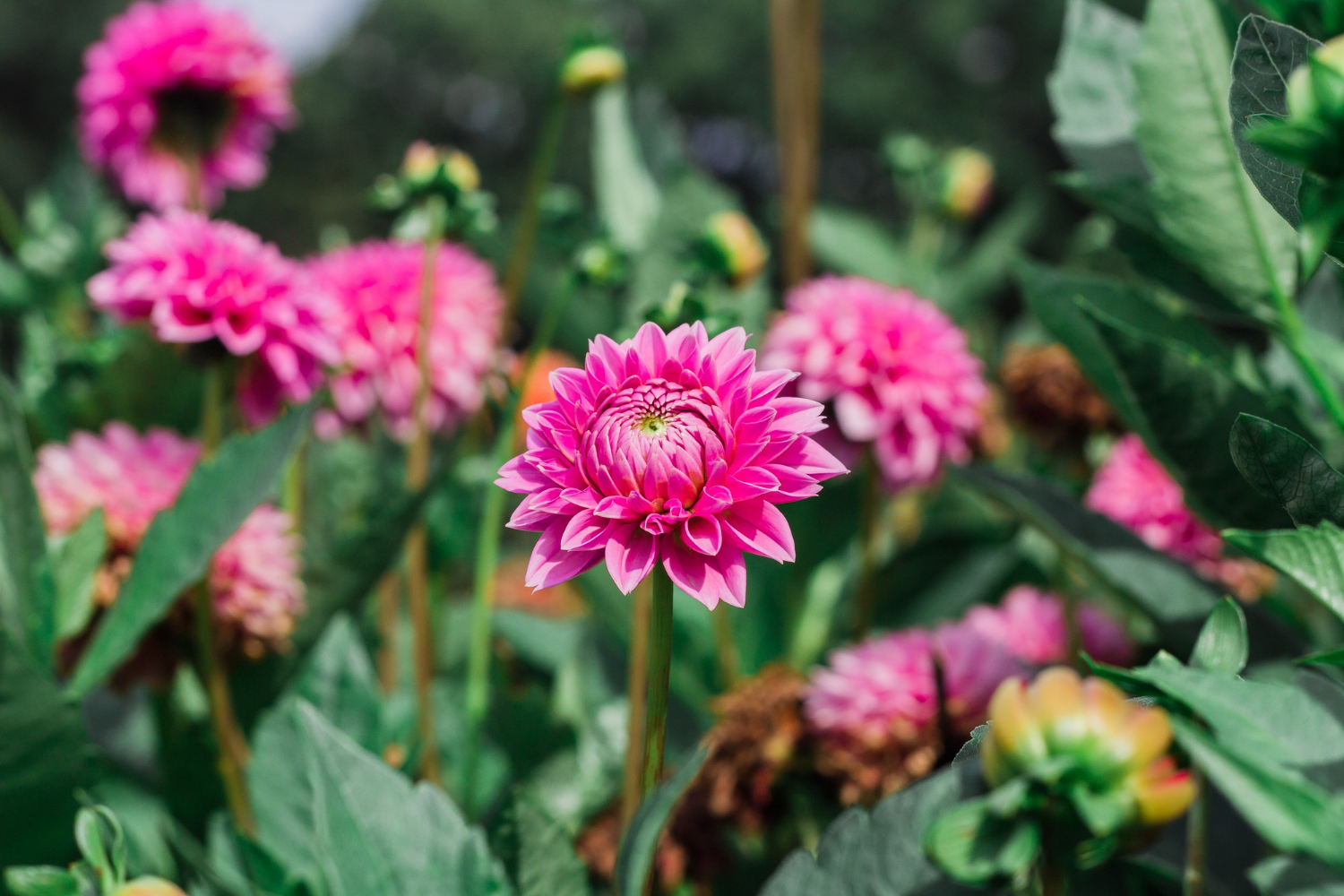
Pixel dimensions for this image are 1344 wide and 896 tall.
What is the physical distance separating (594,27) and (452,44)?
9.74 metres

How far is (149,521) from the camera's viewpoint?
49cm

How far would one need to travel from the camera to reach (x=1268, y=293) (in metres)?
0.39

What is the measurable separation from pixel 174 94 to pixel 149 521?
36 cm

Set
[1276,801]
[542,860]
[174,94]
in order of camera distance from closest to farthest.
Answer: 1. [1276,801]
2. [542,860]
3. [174,94]

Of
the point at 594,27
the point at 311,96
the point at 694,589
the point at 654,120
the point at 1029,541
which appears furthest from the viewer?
the point at 311,96

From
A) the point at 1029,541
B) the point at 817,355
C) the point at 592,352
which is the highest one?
the point at 592,352

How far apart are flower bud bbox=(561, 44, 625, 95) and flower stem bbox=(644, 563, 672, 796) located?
1.31 feet

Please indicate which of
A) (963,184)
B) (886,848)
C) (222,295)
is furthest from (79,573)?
(963,184)

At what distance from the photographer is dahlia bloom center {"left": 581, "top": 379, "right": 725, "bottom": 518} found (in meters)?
0.27

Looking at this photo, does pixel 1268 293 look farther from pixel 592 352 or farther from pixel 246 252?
pixel 246 252

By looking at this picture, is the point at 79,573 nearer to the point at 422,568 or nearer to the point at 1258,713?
the point at 422,568

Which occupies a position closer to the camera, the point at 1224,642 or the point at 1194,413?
the point at 1224,642

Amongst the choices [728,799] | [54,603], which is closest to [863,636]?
[728,799]

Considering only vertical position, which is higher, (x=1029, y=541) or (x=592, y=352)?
(x=592, y=352)
